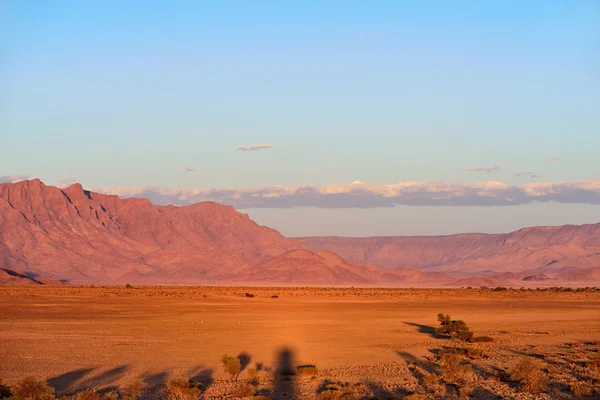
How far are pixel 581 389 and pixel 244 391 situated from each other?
804 cm

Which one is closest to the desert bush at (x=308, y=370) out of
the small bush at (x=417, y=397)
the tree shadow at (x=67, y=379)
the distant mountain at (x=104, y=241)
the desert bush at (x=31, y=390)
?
the small bush at (x=417, y=397)

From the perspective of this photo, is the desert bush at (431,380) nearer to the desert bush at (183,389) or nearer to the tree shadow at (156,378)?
the desert bush at (183,389)

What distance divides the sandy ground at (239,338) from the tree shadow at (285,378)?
0.28m

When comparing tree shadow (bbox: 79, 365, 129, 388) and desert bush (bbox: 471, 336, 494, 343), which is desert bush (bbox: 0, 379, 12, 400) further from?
desert bush (bbox: 471, 336, 494, 343)

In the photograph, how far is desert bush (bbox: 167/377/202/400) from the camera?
1806 cm

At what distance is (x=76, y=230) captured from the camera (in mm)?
168375

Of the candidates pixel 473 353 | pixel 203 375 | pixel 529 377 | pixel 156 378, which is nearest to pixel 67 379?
pixel 156 378

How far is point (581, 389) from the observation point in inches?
716

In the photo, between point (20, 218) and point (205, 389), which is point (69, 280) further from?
point (205, 389)

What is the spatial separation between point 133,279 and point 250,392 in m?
133

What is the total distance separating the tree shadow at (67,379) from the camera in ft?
66.3

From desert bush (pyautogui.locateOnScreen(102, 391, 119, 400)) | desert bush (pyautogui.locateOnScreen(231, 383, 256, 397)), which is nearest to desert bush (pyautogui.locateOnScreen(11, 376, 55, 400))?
desert bush (pyautogui.locateOnScreen(102, 391, 119, 400))

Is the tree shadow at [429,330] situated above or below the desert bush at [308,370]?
below

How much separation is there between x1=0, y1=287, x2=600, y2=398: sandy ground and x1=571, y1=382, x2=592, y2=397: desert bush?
63.0 inches
